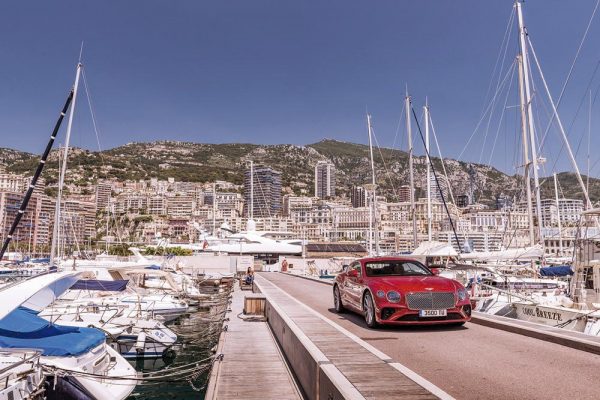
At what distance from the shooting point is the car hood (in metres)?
9.98

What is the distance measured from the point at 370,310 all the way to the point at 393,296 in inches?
34.3

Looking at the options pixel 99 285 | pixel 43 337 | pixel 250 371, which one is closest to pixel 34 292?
pixel 43 337

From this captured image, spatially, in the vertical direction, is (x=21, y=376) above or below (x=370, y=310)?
below

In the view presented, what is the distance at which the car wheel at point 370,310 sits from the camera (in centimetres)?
1057

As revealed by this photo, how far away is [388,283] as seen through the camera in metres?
10.3

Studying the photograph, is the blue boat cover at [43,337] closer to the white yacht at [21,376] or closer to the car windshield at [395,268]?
the white yacht at [21,376]

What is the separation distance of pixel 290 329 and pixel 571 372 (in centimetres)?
463

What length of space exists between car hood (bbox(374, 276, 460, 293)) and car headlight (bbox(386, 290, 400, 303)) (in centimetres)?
11

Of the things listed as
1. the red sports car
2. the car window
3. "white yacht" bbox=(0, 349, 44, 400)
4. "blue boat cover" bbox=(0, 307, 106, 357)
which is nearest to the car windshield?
the car window

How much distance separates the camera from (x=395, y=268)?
11.8 metres

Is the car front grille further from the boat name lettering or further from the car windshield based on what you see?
the boat name lettering

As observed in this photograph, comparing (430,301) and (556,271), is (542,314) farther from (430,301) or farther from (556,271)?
(556,271)

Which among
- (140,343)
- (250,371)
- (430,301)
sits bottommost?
(140,343)

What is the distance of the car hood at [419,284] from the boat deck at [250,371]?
9.46 ft
